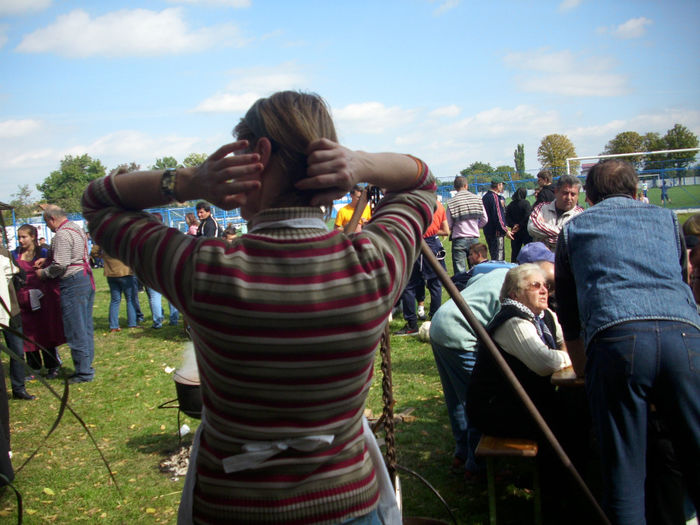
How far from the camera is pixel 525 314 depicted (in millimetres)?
3355

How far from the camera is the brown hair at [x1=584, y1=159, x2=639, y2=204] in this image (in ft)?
9.00

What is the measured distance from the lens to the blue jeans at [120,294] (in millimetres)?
10109

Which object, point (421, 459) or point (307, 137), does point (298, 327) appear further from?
point (421, 459)

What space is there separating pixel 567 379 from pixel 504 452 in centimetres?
54

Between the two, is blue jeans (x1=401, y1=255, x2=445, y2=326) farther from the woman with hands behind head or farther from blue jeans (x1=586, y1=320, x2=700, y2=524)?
the woman with hands behind head

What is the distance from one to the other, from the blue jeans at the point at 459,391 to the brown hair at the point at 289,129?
109 inches

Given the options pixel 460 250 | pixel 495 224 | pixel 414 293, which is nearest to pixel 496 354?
pixel 414 293

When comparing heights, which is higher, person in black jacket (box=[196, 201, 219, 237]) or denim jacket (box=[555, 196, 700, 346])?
person in black jacket (box=[196, 201, 219, 237])

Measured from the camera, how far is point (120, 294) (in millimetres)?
10391

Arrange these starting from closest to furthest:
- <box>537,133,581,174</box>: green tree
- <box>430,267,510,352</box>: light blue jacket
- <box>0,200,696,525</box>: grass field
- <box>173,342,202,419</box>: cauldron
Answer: <box>430,267,510,352</box>: light blue jacket → <box>0,200,696,525</box>: grass field → <box>173,342,202,419</box>: cauldron → <box>537,133,581,174</box>: green tree

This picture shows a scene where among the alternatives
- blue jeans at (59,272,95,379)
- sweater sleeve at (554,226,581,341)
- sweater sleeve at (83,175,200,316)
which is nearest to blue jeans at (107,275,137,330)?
blue jeans at (59,272,95,379)

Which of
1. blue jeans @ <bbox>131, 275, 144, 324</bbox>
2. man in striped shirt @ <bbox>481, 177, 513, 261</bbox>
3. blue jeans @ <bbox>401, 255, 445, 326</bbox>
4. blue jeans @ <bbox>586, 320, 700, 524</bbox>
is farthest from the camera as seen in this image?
man in striped shirt @ <bbox>481, 177, 513, 261</bbox>

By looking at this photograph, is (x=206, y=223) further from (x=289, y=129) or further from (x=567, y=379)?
(x=289, y=129)

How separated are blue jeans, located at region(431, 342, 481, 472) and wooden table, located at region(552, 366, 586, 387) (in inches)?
22.8
